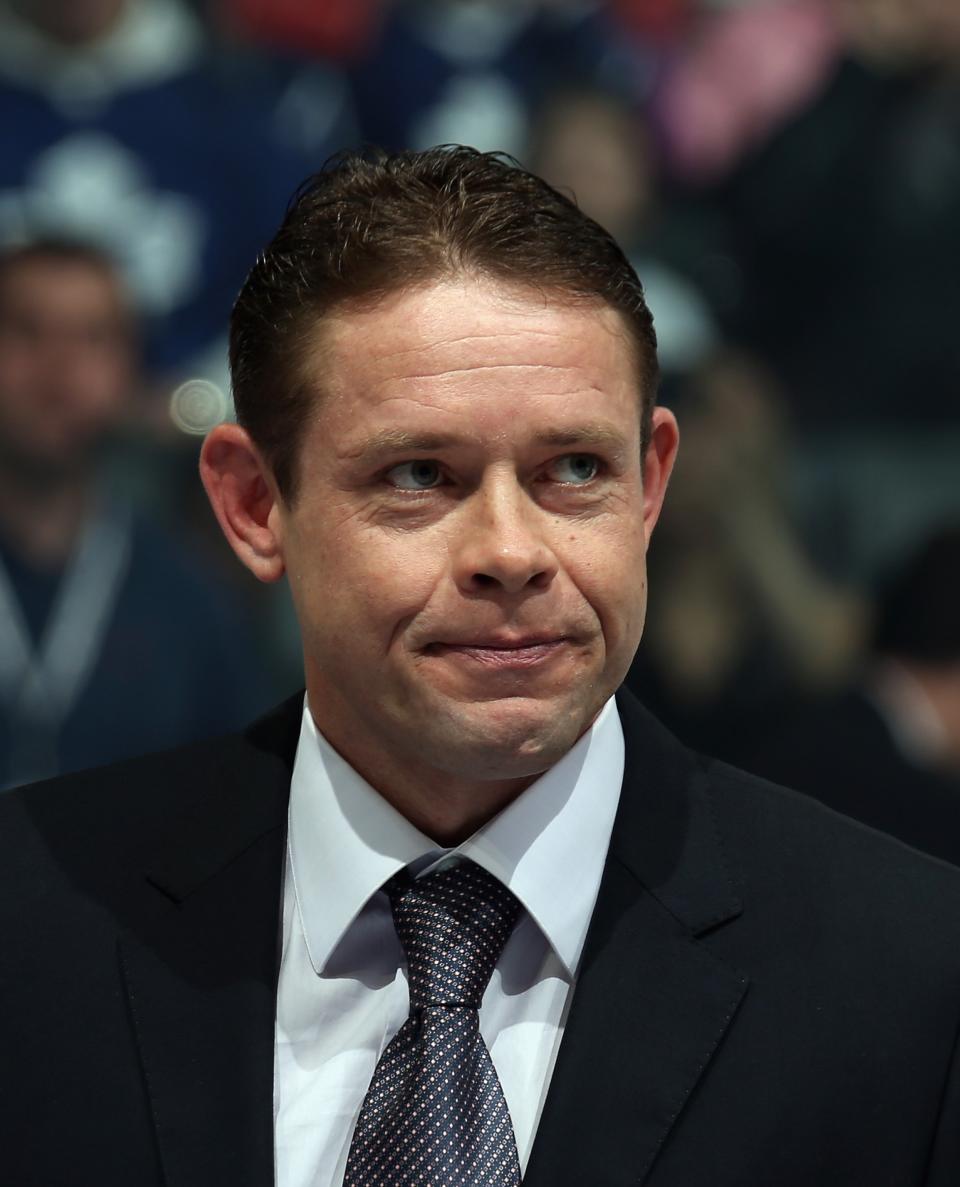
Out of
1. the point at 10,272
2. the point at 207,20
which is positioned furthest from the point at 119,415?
the point at 207,20

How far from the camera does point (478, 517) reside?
2.27 metres

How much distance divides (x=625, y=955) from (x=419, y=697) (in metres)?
0.43

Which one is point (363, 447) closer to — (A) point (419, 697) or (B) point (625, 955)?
(A) point (419, 697)

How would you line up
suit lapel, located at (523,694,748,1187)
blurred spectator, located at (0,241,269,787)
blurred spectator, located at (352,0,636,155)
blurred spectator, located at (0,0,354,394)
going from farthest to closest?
blurred spectator, located at (352,0,636,155) < blurred spectator, located at (0,0,354,394) < blurred spectator, located at (0,241,269,787) < suit lapel, located at (523,694,748,1187)

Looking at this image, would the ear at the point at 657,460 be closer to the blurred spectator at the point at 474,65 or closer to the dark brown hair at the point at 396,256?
the dark brown hair at the point at 396,256

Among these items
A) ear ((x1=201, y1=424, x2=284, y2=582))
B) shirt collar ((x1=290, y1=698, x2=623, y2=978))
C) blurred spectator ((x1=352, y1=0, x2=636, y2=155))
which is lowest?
shirt collar ((x1=290, y1=698, x2=623, y2=978))

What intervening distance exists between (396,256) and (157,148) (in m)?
3.58

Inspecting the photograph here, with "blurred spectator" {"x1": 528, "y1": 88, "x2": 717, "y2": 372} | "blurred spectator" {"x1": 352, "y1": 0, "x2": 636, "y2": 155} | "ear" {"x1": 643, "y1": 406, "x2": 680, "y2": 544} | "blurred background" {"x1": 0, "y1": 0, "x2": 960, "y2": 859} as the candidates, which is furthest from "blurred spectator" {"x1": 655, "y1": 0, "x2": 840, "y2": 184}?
"ear" {"x1": 643, "y1": 406, "x2": 680, "y2": 544}

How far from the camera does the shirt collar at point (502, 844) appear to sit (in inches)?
94.0

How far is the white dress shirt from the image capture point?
7.61 feet

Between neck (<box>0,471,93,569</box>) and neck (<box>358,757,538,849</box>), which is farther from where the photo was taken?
neck (<box>0,471,93,569</box>)

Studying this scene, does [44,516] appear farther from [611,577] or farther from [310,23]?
[611,577]

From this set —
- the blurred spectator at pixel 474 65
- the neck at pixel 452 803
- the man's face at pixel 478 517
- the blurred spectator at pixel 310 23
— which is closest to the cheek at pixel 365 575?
the man's face at pixel 478 517

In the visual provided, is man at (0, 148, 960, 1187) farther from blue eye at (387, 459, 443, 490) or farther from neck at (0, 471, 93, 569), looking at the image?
neck at (0, 471, 93, 569)
